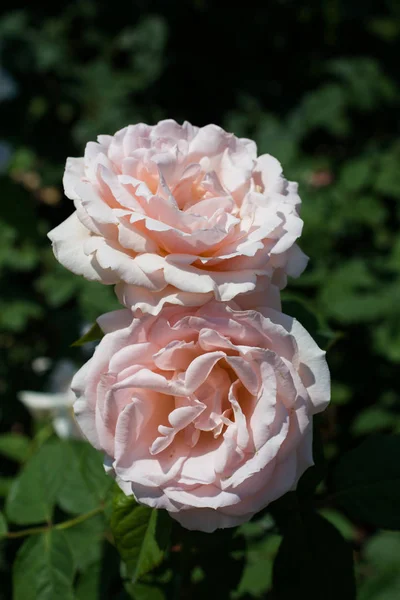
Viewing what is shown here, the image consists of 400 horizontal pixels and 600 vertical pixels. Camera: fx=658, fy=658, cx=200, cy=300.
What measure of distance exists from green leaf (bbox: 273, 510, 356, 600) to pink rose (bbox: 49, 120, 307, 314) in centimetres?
42

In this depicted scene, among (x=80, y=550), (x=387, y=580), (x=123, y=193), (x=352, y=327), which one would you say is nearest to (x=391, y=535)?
(x=387, y=580)

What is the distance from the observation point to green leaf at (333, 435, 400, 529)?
1.01 m

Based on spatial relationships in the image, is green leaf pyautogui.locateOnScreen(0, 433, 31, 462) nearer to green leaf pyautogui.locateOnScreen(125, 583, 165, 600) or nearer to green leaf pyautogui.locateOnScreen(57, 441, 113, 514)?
green leaf pyautogui.locateOnScreen(57, 441, 113, 514)

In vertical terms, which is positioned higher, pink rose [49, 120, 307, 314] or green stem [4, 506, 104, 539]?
pink rose [49, 120, 307, 314]

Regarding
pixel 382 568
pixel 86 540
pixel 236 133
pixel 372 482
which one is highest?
pixel 372 482

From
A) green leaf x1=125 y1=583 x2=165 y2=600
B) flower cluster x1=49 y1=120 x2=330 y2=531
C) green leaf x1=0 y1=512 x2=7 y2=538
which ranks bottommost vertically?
green leaf x1=125 y1=583 x2=165 y2=600

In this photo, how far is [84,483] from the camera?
1.23m

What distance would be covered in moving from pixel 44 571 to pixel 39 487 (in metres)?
0.19

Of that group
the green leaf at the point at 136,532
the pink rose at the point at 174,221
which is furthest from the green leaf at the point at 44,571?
the pink rose at the point at 174,221

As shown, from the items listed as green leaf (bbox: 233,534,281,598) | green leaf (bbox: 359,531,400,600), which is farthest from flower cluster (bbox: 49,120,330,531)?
green leaf (bbox: 359,531,400,600)

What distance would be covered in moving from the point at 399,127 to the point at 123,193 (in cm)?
298

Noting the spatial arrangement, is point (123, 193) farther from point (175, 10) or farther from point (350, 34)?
point (350, 34)

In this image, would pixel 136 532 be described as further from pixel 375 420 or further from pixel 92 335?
pixel 375 420

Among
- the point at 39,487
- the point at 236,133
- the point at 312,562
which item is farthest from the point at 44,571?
the point at 236,133
